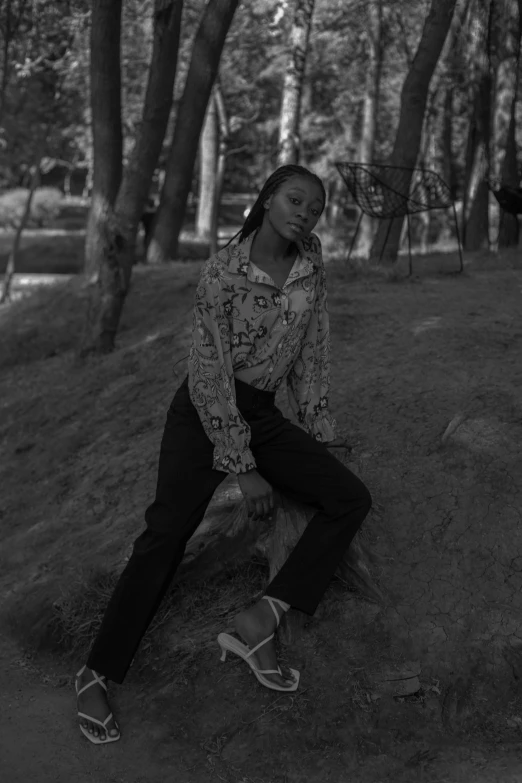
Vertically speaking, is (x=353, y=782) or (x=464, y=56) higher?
(x=464, y=56)

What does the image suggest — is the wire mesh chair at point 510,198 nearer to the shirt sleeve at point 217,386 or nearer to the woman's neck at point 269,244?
the woman's neck at point 269,244

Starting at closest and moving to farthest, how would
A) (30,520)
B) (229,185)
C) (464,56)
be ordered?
(30,520) → (464,56) → (229,185)

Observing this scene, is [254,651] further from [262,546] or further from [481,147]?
[481,147]

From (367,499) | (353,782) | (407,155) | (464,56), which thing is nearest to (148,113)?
(407,155)

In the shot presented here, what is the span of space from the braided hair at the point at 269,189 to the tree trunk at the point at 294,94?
42.3ft

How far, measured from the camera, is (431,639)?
14.2 ft

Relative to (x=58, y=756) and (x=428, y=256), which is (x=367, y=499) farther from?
(x=428, y=256)

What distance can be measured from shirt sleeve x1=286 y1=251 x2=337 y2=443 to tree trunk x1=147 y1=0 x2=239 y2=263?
7684 millimetres

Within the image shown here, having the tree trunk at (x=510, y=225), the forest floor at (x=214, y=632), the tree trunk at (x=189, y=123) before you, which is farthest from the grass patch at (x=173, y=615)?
the tree trunk at (x=510, y=225)

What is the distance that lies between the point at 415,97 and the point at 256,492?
28.0 feet

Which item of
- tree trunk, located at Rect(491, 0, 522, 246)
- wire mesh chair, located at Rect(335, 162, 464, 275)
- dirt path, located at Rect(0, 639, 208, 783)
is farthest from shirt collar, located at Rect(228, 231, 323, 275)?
tree trunk, located at Rect(491, 0, 522, 246)

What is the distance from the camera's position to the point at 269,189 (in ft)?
13.8

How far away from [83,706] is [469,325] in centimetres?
442

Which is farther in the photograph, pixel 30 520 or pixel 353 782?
pixel 30 520
